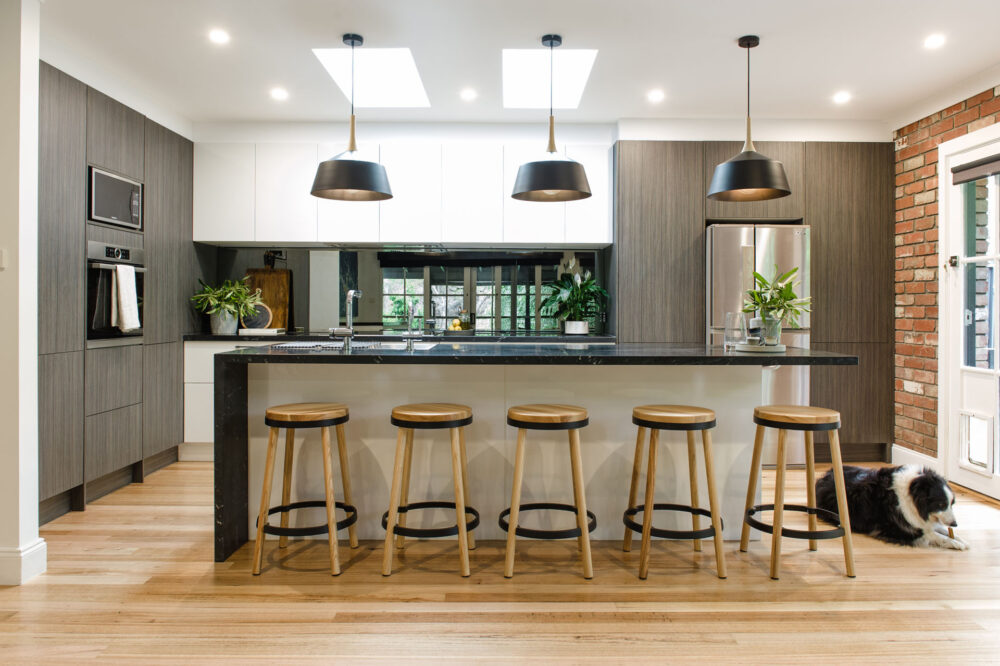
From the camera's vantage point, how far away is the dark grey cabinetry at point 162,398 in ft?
13.9

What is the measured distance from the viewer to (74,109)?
3.51 metres

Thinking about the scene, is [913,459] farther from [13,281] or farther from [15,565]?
[13,281]

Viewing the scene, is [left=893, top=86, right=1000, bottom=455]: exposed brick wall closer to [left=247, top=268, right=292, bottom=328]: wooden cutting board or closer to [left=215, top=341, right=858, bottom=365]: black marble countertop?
[left=215, top=341, right=858, bottom=365]: black marble countertop

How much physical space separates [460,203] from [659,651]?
3.62 meters

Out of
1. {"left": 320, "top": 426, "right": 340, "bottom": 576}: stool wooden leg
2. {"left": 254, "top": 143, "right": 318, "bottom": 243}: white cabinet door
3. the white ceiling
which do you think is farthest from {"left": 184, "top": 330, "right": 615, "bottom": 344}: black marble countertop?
{"left": 320, "top": 426, "right": 340, "bottom": 576}: stool wooden leg

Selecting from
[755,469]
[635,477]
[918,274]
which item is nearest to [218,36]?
[635,477]

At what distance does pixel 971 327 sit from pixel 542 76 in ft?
10.3

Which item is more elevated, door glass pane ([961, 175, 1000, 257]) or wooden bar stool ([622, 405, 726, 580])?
door glass pane ([961, 175, 1000, 257])

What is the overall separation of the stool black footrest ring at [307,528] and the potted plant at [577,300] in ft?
8.53

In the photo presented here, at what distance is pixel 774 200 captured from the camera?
15.5ft

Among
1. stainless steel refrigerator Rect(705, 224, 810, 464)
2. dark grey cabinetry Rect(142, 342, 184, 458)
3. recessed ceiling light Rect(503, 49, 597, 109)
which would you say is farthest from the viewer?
stainless steel refrigerator Rect(705, 224, 810, 464)

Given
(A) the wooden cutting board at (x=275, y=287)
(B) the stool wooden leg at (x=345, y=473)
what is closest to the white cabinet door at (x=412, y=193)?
(A) the wooden cutting board at (x=275, y=287)

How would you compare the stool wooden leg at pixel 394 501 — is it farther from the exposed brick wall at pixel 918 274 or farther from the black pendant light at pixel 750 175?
the exposed brick wall at pixel 918 274

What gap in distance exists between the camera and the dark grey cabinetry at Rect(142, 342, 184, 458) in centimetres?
423
